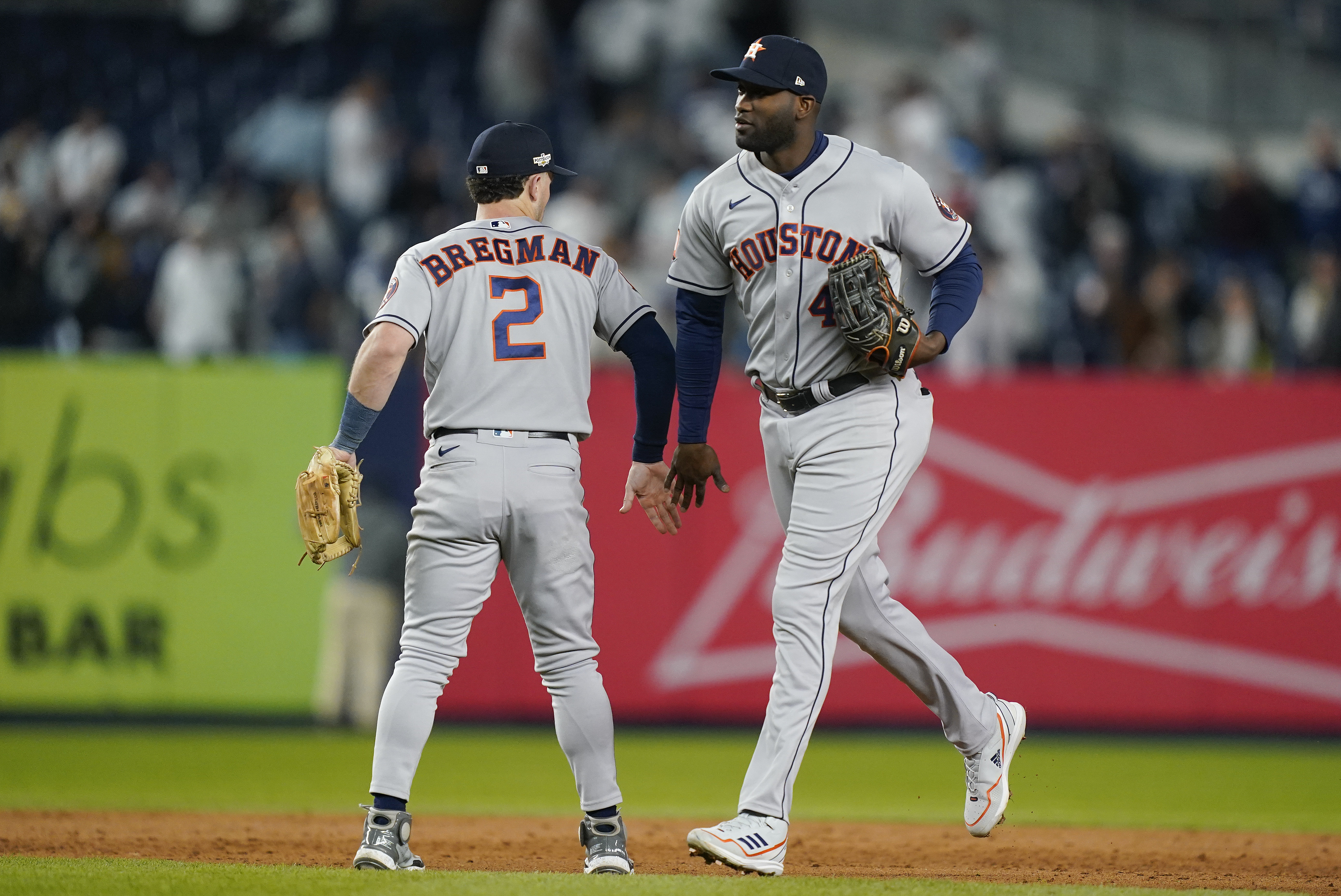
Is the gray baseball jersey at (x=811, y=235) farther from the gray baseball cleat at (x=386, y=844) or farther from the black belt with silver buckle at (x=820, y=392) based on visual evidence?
the gray baseball cleat at (x=386, y=844)

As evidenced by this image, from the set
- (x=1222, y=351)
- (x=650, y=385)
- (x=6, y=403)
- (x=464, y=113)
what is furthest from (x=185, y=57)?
(x=650, y=385)

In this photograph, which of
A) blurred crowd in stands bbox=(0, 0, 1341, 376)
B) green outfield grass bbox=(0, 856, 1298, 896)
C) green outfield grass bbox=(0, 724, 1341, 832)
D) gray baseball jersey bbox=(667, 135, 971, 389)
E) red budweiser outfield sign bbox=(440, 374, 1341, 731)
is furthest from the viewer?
blurred crowd in stands bbox=(0, 0, 1341, 376)

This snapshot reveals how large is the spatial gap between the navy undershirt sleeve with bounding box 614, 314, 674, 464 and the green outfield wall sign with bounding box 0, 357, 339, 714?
548 cm

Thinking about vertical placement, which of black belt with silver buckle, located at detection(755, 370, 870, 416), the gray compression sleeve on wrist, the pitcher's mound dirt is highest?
black belt with silver buckle, located at detection(755, 370, 870, 416)

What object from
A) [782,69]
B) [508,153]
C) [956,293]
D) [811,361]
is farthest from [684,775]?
[782,69]

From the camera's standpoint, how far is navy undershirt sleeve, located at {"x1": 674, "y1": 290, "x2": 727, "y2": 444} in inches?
202

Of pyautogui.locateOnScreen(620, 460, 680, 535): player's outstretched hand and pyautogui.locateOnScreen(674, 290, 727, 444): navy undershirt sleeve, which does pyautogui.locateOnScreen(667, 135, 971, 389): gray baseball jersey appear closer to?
pyautogui.locateOnScreen(674, 290, 727, 444): navy undershirt sleeve

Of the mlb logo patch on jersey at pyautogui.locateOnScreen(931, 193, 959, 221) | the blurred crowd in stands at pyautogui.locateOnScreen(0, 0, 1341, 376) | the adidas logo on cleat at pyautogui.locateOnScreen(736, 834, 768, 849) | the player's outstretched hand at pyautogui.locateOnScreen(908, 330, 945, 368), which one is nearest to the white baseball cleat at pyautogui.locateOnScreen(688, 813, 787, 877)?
the adidas logo on cleat at pyautogui.locateOnScreen(736, 834, 768, 849)

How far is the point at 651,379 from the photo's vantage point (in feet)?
16.7

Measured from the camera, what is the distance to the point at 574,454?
4941 mm

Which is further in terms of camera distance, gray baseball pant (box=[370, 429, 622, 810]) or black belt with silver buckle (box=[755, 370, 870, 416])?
black belt with silver buckle (box=[755, 370, 870, 416])

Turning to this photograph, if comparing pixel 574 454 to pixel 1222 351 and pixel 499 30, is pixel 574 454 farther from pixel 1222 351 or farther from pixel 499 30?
pixel 499 30

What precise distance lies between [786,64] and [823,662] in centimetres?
174

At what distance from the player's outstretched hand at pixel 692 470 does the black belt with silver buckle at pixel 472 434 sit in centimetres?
38
